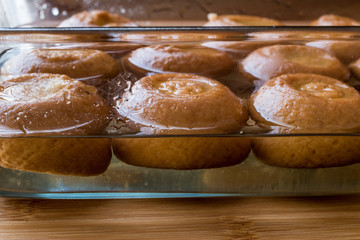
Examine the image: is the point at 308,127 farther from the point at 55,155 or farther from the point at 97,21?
the point at 97,21

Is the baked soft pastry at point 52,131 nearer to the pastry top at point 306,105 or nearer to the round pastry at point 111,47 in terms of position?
the round pastry at point 111,47

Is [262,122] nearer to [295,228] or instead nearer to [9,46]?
[295,228]

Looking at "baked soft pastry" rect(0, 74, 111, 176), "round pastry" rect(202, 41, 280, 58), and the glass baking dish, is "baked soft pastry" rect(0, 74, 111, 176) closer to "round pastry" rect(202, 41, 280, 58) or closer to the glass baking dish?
the glass baking dish

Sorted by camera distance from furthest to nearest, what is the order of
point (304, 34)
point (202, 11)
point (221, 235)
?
point (202, 11)
point (304, 34)
point (221, 235)

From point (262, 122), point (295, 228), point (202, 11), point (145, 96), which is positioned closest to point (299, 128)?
point (262, 122)

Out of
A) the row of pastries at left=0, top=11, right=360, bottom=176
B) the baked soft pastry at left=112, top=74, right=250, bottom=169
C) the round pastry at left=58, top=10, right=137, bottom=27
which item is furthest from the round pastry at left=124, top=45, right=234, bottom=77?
the round pastry at left=58, top=10, right=137, bottom=27

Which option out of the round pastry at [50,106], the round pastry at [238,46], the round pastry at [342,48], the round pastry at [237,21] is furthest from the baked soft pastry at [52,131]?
the round pastry at [237,21]

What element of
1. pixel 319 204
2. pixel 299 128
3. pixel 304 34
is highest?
pixel 304 34

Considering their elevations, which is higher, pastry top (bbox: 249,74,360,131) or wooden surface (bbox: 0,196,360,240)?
pastry top (bbox: 249,74,360,131)
